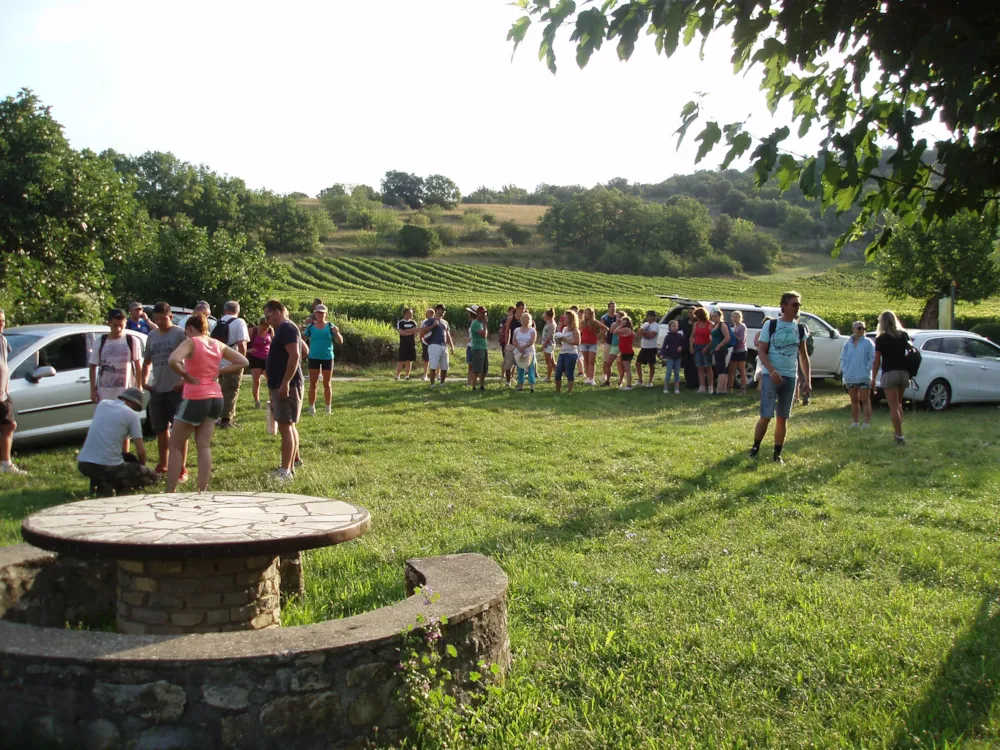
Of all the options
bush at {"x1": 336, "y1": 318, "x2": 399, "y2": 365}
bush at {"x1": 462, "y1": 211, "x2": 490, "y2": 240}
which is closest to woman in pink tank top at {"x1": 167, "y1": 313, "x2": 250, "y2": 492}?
bush at {"x1": 336, "y1": 318, "x2": 399, "y2": 365}

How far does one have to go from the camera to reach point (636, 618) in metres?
4.92

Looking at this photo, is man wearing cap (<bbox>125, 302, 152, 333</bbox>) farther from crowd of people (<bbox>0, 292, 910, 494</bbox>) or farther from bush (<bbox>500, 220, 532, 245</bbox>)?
bush (<bbox>500, 220, 532, 245</bbox>)

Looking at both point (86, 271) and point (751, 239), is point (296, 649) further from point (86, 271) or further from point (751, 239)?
point (751, 239)

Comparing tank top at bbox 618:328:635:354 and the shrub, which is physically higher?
the shrub

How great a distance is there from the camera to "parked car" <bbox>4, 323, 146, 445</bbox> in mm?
10461

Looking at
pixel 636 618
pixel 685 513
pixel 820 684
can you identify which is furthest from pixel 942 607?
pixel 685 513

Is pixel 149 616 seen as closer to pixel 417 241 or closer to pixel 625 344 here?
pixel 625 344

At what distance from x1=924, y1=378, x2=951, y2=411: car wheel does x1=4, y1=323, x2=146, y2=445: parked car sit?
527 inches

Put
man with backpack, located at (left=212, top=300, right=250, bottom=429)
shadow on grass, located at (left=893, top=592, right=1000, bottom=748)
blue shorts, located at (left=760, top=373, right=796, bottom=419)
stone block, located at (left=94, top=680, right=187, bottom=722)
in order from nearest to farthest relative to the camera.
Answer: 1. stone block, located at (left=94, top=680, right=187, bottom=722)
2. shadow on grass, located at (left=893, top=592, right=1000, bottom=748)
3. blue shorts, located at (left=760, top=373, right=796, bottom=419)
4. man with backpack, located at (left=212, top=300, right=250, bottom=429)

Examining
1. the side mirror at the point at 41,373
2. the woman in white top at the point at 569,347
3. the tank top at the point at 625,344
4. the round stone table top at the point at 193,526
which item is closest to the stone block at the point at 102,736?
the round stone table top at the point at 193,526

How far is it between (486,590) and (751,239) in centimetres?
10258

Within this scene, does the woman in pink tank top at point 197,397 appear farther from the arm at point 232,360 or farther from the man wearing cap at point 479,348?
the man wearing cap at point 479,348

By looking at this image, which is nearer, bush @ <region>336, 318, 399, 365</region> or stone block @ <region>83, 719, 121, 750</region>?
stone block @ <region>83, 719, 121, 750</region>

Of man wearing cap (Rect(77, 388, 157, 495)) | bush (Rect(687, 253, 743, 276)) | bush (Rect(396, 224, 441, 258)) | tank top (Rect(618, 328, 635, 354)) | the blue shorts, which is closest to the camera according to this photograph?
man wearing cap (Rect(77, 388, 157, 495))
